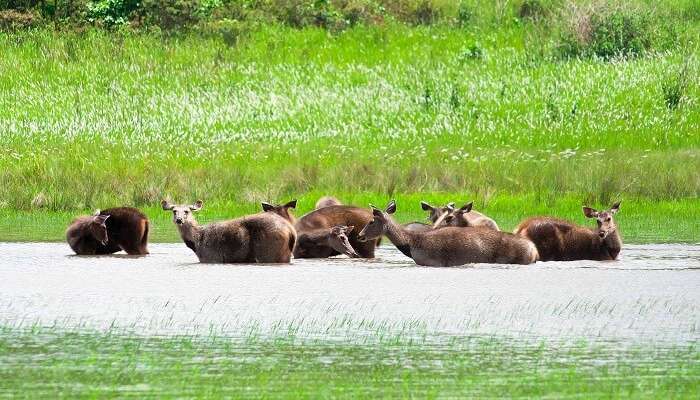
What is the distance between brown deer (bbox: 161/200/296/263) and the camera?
15.7 m

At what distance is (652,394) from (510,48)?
2908 centimetres

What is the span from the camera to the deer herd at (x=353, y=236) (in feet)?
51.2

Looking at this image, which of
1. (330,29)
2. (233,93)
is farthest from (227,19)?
(233,93)

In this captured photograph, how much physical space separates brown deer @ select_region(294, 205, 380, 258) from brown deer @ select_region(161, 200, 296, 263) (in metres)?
0.80

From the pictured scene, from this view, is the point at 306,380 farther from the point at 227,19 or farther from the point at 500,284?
the point at 227,19

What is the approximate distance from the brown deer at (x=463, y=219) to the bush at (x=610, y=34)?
1870 centimetres

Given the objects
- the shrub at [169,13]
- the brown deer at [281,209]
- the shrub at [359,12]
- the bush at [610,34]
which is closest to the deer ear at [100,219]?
the brown deer at [281,209]

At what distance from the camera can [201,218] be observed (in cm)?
2244

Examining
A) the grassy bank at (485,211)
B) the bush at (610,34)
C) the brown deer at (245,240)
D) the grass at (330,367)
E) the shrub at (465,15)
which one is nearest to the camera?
the grass at (330,367)

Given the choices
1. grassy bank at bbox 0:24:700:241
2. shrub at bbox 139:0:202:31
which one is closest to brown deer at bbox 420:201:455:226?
grassy bank at bbox 0:24:700:241

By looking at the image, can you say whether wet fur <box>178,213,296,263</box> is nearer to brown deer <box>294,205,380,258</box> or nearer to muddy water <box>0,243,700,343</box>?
muddy water <box>0,243,700,343</box>

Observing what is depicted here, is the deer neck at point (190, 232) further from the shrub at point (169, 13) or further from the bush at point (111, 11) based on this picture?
the bush at point (111, 11)

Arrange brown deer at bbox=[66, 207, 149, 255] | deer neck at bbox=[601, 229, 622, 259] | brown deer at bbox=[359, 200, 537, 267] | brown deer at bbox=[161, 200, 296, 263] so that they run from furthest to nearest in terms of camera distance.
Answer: brown deer at bbox=[66, 207, 149, 255]
deer neck at bbox=[601, 229, 622, 259]
brown deer at bbox=[161, 200, 296, 263]
brown deer at bbox=[359, 200, 537, 267]

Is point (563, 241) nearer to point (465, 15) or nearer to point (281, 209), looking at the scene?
point (281, 209)
